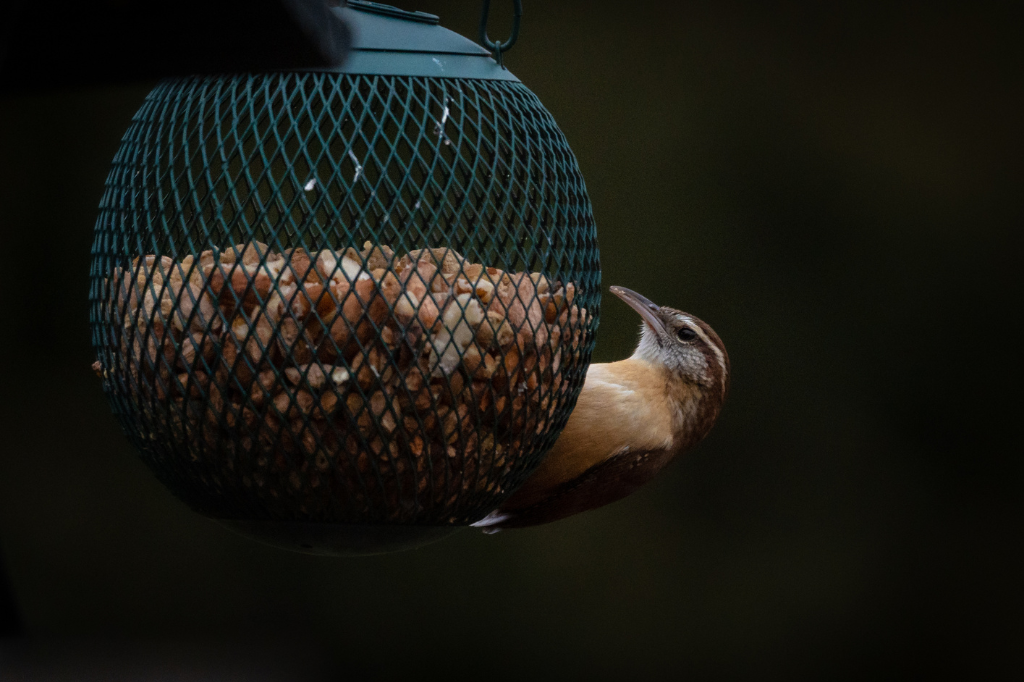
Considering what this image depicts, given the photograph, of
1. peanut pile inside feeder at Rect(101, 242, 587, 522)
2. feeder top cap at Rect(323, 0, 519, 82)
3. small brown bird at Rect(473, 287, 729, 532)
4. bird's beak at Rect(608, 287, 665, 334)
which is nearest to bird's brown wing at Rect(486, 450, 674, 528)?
small brown bird at Rect(473, 287, 729, 532)

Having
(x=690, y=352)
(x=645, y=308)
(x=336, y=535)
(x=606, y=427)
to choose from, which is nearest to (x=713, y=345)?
(x=690, y=352)

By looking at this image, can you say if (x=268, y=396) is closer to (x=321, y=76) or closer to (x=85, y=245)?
(x=321, y=76)

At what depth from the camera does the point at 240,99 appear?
1.86 m

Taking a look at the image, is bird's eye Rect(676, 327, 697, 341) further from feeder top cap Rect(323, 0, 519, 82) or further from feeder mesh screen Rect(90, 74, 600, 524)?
feeder top cap Rect(323, 0, 519, 82)

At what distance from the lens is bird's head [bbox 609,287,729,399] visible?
98.7 inches

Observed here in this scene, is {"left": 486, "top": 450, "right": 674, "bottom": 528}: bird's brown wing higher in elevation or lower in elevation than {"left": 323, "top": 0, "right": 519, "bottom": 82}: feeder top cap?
lower

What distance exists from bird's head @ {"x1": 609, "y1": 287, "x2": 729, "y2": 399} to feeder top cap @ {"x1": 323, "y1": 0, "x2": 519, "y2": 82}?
83 centimetres

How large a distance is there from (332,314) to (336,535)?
1.17 ft

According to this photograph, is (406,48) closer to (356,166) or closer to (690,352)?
(356,166)

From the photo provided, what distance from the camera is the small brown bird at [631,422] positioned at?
2.39 meters

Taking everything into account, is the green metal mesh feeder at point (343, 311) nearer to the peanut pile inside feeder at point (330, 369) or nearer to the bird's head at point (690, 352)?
the peanut pile inside feeder at point (330, 369)

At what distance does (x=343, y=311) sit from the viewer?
1.76 meters

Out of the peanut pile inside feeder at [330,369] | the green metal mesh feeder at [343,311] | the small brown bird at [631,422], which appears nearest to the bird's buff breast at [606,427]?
the small brown bird at [631,422]

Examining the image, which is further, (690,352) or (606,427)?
(690,352)
